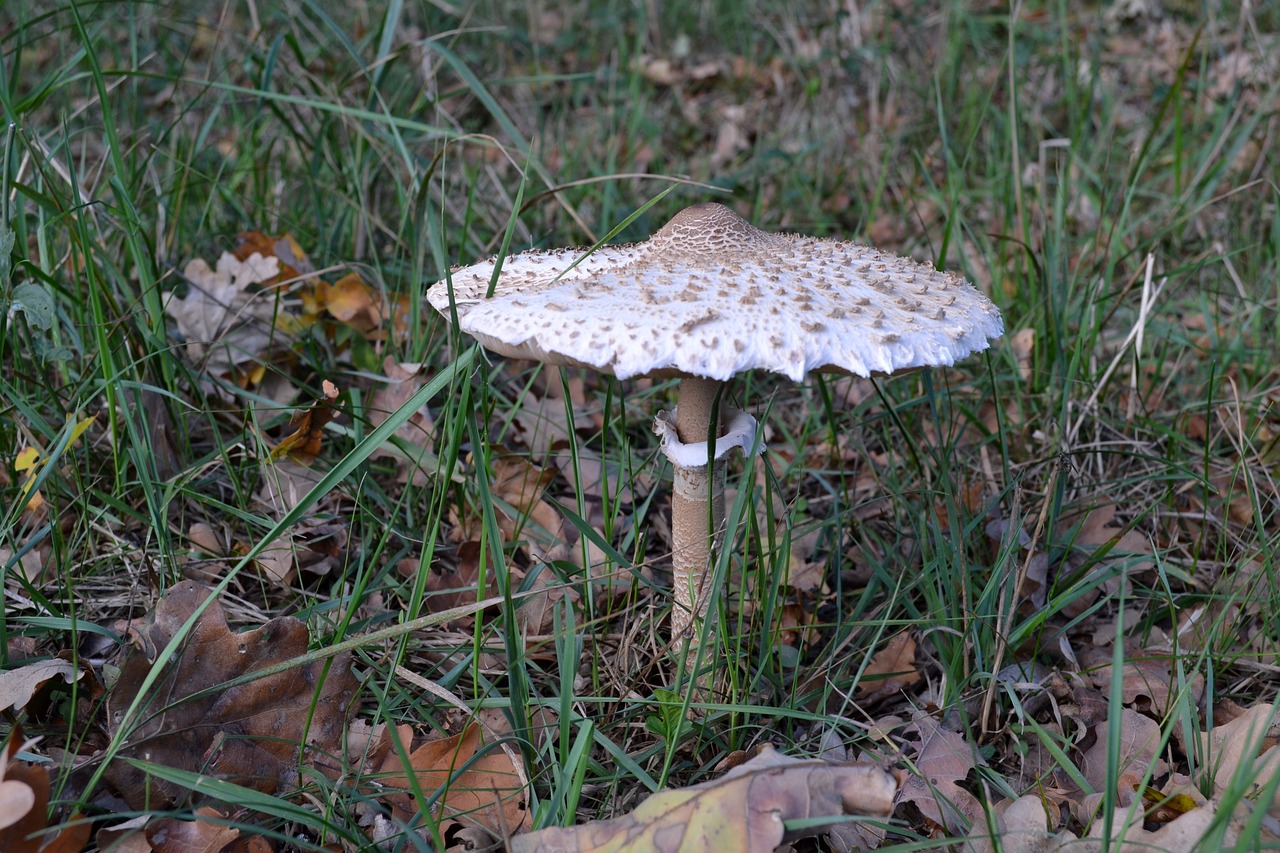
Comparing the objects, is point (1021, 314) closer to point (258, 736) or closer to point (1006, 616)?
point (1006, 616)

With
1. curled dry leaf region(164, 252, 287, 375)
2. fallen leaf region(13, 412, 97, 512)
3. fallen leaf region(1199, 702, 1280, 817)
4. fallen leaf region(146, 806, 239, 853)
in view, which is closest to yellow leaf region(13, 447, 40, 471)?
fallen leaf region(13, 412, 97, 512)

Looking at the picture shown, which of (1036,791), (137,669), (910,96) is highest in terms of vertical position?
(910,96)

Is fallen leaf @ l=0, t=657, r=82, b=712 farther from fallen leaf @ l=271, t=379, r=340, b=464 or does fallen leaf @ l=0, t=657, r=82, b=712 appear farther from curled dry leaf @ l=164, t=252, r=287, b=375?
curled dry leaf @ l=164, t=252, r=287, b=375

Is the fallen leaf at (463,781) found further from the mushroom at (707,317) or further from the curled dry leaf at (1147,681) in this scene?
the curled dry leaf at (1147,681)

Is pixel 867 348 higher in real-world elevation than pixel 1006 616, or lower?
higher

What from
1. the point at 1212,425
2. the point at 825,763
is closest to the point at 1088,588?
the point at 825,763

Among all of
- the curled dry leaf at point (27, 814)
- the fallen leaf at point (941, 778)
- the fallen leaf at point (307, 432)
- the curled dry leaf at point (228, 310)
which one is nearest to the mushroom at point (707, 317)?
the fallen leaf at point (941, 778)
